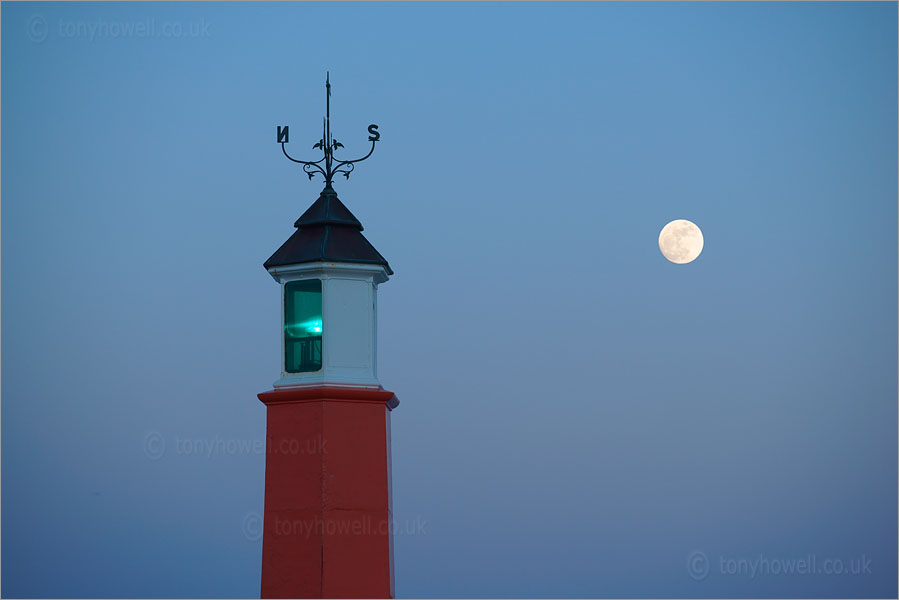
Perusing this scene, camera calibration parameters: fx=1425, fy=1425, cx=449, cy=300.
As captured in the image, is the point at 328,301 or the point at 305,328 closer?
the point at 328,301

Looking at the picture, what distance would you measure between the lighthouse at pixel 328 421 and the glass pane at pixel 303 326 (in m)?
0.01

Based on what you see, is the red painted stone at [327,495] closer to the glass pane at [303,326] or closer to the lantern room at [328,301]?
the lantern room at [328,301]

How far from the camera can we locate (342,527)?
61.3ft

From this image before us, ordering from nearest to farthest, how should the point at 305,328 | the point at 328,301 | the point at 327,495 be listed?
1. the point at 327,495
2. the point at 328,301
3. the point at 305,328

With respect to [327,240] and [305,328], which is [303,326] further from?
[327,240]

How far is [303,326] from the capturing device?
19766 millimetres

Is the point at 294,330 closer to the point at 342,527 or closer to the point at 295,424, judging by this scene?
the point at 295,424

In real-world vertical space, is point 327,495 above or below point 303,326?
below

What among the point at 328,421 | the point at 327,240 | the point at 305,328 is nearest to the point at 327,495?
the point at 328,421

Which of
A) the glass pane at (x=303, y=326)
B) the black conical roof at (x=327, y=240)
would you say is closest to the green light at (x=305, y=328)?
the glass pane at (x=303, y=326)

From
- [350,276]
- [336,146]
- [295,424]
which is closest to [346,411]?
[295,424]

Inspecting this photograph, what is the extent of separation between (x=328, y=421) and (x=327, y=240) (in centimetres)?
254

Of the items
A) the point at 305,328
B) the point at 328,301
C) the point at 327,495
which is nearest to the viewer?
the point at 327,495

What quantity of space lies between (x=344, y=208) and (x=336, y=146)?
89cm
